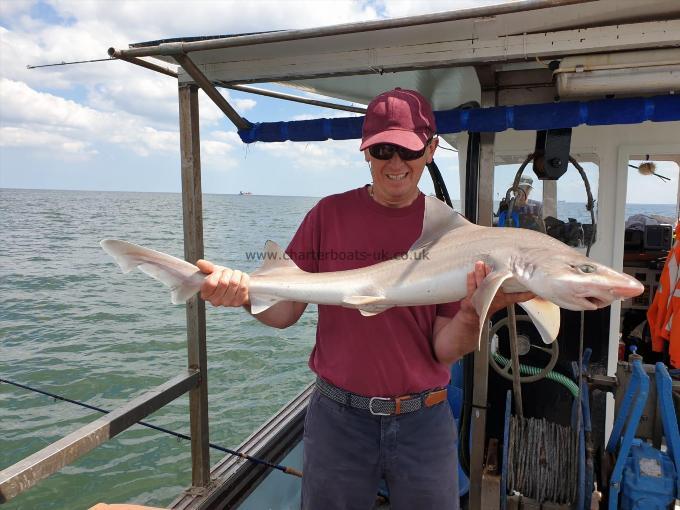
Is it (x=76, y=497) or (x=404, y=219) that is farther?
(x=76, y=497)

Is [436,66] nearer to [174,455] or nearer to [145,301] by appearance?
[174,455]

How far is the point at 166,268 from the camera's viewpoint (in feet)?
7.93

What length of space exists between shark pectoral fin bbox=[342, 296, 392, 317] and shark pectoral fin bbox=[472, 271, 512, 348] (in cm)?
43

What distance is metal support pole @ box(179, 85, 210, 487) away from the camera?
11.3 ft

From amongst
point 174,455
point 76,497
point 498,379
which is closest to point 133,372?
point 174,455

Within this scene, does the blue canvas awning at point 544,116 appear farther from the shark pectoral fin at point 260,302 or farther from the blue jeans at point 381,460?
the blue jeans at point 381,460

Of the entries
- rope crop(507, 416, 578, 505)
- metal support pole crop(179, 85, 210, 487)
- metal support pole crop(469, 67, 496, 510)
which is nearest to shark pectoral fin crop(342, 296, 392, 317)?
metal support pole crop(469, 67, 496, 510)

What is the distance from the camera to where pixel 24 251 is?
1065 inches

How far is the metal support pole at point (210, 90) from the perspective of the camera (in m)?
3.04

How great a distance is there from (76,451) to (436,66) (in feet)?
9.34

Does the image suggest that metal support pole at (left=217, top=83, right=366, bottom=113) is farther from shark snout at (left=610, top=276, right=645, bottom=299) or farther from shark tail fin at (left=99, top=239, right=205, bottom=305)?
shark snout at (left=610, top=276, right=645, bottom=299)

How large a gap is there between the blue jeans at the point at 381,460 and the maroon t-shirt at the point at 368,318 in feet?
0.50

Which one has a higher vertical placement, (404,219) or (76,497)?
(404,219)

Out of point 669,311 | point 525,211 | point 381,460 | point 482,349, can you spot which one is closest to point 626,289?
point 381,460
